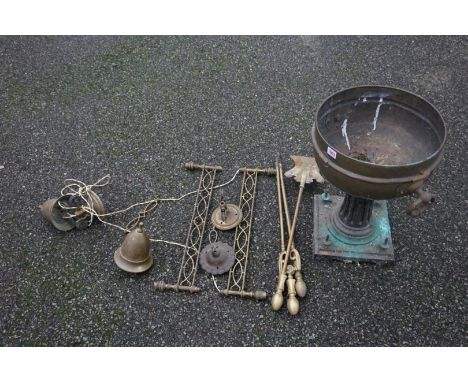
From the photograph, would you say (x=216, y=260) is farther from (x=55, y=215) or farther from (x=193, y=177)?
(x=55, y=215)

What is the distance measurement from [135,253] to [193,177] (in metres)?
1.07

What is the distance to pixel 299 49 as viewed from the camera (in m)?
5.46

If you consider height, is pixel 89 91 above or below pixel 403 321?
above

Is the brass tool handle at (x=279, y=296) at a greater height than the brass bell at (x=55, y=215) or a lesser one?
lesser

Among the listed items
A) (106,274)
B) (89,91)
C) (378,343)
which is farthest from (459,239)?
(89,91)

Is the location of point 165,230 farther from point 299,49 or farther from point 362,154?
point 299,49

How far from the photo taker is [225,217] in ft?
11.4

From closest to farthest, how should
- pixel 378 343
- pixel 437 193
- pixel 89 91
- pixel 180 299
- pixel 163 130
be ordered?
1. pixel 378 343
2. pixel 180 299
3. pixel 437 193
4. pixel 163 130
5. pixel 89 91

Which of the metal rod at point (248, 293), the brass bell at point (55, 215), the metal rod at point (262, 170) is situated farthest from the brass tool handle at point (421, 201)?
→ the brass bell at point (55, 215)

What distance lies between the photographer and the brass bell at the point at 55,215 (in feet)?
11.0

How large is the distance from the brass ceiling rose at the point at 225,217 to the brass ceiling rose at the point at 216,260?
0.22 meters

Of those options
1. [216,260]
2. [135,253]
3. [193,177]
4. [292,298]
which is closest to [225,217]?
[216,260]

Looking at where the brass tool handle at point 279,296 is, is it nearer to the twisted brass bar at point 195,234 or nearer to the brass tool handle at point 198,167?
the twisted brass bar at point 195,234

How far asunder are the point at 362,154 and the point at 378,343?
1.35 m
